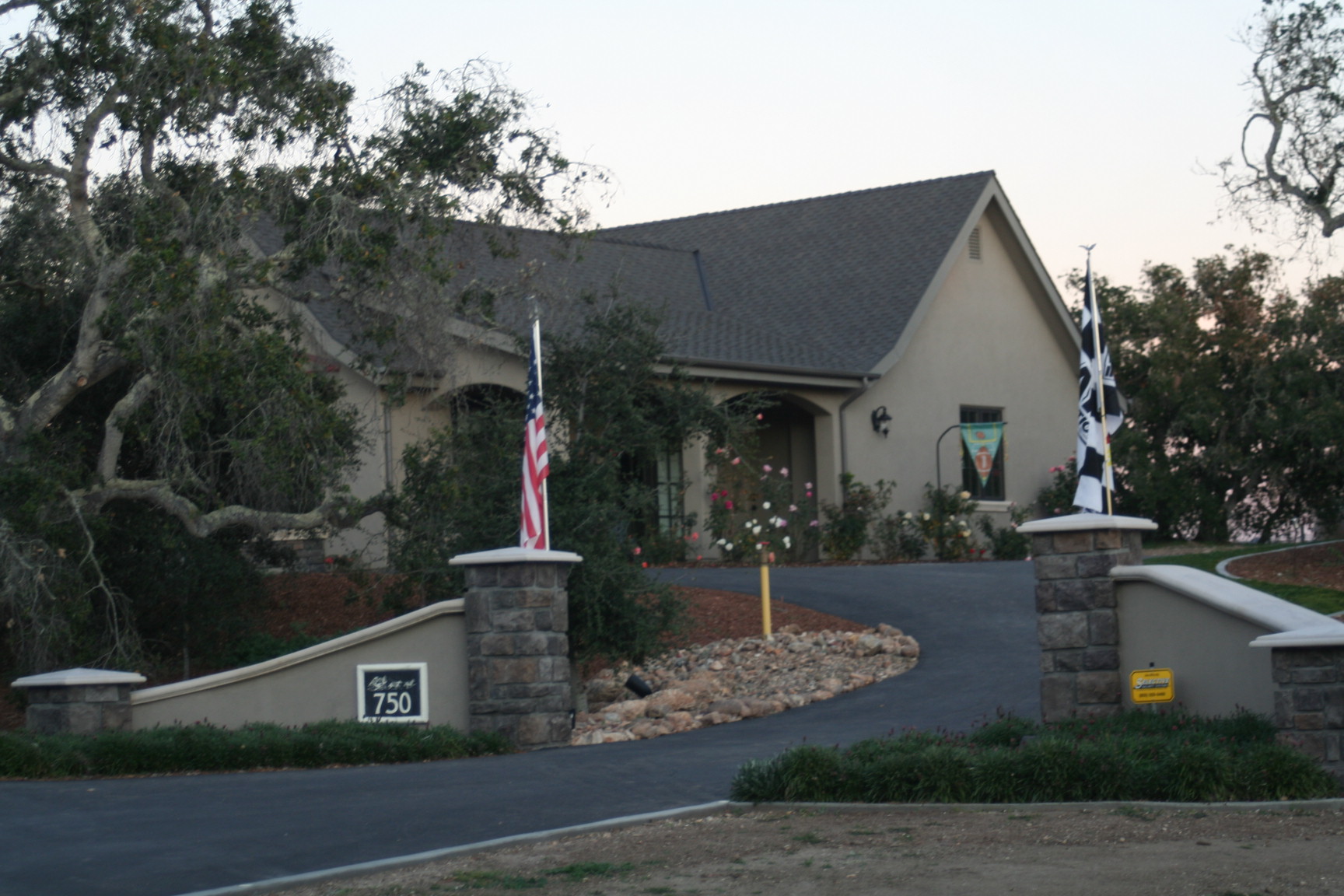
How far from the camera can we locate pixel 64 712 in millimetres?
10945

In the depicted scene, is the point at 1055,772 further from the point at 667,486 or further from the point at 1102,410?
the point at 667,486

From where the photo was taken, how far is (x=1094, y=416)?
434 inches

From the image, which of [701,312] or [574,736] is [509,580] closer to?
[574,736]

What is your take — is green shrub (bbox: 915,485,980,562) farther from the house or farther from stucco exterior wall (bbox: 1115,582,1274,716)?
stucco exterior wall (bbox: 1115,582,1274,716)

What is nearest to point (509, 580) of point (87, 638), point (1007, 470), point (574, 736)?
point (574, 736)

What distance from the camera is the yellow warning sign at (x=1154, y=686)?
959 cm

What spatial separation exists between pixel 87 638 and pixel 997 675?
26.8ft

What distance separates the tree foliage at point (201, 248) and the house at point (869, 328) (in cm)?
486

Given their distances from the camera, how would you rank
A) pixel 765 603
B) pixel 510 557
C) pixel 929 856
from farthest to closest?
pixel 765 603, pixel 510 557, pixel 929 856

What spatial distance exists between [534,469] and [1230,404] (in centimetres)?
2150

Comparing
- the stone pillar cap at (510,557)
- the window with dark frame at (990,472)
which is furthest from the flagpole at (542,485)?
the window with dark frame at (990,472)

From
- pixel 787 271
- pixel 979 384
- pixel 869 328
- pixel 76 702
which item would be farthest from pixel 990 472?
pixel 76 702

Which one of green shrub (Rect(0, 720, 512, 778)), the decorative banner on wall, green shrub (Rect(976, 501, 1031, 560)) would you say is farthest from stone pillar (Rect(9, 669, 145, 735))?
the decorative banner on wall

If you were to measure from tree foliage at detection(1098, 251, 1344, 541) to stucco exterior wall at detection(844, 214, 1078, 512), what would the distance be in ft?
5.86
